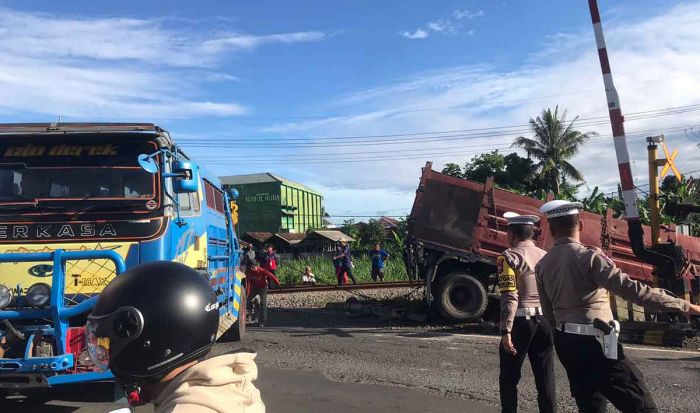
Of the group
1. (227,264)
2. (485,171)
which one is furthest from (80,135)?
(485,171)

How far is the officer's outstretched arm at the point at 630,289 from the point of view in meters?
3.27

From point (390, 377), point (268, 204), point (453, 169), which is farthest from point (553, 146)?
point (390, 377)

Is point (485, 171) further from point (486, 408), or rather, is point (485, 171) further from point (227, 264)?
point (486, 408)

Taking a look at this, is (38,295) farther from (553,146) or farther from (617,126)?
(553,146)

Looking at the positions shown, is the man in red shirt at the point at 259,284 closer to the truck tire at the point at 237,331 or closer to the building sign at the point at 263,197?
the truck tire at the point at 237,331

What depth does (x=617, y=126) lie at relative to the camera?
9195 millimetres

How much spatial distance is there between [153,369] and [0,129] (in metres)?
5.23

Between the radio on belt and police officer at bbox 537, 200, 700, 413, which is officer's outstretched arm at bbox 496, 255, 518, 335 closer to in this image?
police officer at bbox 537, 200, 700, 413

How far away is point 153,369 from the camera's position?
5.76ft

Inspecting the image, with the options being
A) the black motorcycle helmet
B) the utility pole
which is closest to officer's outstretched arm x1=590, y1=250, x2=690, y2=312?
the black motorcycle helmet

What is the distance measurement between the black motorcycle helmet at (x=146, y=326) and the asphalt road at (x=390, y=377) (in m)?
3.15

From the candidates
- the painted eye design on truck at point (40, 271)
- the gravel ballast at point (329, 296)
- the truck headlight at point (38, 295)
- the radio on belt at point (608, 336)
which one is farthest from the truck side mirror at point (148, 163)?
the gravel ballast at point (329, 296)

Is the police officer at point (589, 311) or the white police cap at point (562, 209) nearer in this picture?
the police officer at point (589, 311)

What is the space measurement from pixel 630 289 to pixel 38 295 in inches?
182
